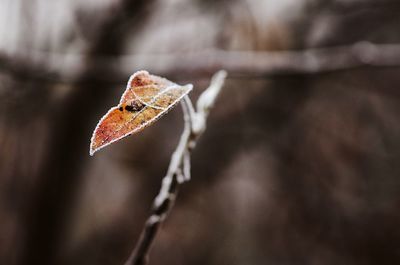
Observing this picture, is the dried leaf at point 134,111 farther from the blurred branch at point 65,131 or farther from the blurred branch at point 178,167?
the blurred branch at point 65,131

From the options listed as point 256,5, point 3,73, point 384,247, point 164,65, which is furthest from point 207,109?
point 384,247

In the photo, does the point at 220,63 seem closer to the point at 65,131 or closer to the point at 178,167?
the point at 65,131

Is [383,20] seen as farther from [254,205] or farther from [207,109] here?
[207,109]

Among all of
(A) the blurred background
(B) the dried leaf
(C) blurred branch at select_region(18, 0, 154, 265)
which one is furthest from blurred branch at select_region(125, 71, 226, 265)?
(A) the blurred background

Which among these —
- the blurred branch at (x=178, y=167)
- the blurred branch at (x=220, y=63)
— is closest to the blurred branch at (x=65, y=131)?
the blurred branch at (x=220, y=63)

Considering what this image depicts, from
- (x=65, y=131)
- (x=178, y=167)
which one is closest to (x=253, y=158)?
(x=65, y=131)
